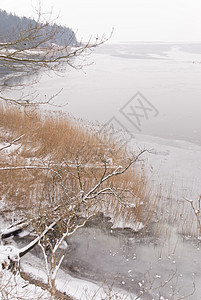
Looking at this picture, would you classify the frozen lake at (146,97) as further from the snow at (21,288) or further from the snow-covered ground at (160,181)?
the snow at (21,288)

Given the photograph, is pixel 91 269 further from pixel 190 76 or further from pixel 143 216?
pixel 190 76

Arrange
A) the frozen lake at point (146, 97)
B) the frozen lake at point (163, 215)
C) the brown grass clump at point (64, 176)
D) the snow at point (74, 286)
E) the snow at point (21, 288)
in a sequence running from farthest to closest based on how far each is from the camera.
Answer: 1. the frozen lake at point (146, 97)
2. the brown grass clump at point (64, 176)
3. the frozen lake at point (163, 215)
4. the snow at point (74, 286)
5. the snow at point (21, 288)

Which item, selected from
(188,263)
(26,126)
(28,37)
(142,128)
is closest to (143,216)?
(188,263)

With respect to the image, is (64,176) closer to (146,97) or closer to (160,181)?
(160,181)

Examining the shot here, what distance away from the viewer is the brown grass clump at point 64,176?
437 centimetres

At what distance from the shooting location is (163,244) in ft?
13.3

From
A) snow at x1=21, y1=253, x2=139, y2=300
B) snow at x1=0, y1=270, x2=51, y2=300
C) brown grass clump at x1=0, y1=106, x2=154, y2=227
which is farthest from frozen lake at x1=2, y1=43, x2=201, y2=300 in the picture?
snow at x1=0, y1=270, x2=51, y2=300

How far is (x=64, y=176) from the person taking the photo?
16.3ft

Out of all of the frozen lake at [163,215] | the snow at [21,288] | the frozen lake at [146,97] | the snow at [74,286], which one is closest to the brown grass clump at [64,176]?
the frozen lake at [163,215]

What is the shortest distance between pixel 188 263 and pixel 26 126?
199 inches

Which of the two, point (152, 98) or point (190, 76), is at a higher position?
point (190, 76)

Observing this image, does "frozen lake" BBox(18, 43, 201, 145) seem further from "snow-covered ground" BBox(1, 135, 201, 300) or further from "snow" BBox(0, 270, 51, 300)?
"snow" BBox(0, 270, 51, 300)

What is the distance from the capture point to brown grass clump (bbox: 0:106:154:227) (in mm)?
4367

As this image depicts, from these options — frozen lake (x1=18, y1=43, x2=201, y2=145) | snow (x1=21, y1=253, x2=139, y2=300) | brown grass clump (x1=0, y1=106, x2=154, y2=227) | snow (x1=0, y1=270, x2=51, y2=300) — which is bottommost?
snow (x1=21, y1=253, x2=139, y2=300)
